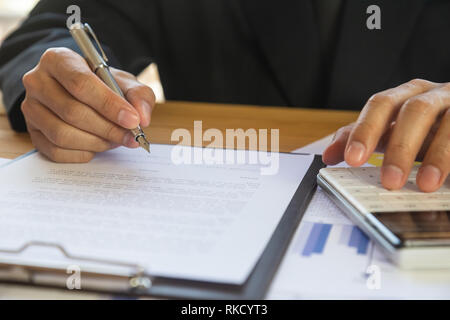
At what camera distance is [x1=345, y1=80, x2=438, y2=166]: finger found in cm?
47

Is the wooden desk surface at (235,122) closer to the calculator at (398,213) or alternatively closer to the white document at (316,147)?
the white document at (316,147)

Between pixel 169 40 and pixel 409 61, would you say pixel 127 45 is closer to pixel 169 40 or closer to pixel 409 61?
pixel 169 40

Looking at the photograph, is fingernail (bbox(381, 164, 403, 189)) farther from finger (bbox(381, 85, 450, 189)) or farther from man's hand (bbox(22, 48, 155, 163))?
man's hand (bbox(22, 48, 155, 163))

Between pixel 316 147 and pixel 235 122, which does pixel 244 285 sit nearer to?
pixel 316 147

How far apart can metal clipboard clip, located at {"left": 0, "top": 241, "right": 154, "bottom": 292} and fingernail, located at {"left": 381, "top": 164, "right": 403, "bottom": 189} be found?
242mm

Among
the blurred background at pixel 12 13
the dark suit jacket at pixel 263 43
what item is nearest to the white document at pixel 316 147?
the dark suit jacket at pixel 263 43

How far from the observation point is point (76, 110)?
1.91 feet

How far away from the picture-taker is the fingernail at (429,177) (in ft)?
1.44

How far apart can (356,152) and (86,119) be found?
32cm

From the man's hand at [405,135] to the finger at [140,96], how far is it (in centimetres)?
25

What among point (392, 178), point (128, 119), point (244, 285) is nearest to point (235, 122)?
point (128, 119)

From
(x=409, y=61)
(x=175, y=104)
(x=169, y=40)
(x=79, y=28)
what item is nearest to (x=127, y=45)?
(x=169, y=40)

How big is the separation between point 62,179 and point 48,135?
0.11m

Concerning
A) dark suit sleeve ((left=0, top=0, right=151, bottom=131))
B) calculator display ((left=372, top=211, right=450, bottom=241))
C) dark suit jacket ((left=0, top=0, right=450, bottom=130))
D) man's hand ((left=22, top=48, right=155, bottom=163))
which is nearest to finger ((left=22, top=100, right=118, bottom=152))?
man's hand ((left=22, top=48, right=155, bottom=163))
